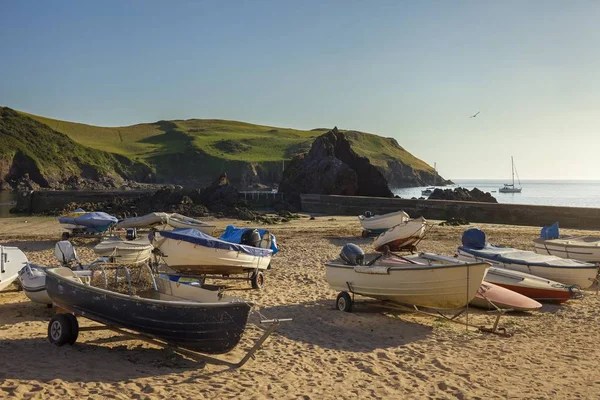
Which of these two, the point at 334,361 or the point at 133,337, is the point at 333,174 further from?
the point at 133,337

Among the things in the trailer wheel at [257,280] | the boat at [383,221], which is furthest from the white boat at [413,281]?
the boat at [383,221]

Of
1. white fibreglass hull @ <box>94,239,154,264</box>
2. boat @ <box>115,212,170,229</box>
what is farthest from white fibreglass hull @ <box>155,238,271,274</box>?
boat @ <box>115,212,170,229</box>

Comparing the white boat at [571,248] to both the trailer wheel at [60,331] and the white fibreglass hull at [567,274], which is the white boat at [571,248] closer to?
the white fibreglass hull at [567,274]

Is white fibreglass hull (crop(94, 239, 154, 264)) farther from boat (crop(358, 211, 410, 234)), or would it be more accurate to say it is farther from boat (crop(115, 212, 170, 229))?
boat (crop(358, 211, 410, 234))

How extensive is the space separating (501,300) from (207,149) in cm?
14763

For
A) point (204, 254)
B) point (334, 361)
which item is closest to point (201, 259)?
point (204, 254)

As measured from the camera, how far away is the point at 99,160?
123 m

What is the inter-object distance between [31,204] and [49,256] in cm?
3622

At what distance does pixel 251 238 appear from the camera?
1574cm

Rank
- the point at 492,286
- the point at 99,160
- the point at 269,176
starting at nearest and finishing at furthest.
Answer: the point at 492,286
the point at 99,160
the point at 269,176

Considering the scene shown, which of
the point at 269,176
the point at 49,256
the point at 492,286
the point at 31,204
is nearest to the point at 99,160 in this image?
the point at 269,176

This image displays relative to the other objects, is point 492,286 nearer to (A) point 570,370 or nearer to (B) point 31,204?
(A) point 570,370

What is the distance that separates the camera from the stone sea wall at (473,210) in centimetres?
3378

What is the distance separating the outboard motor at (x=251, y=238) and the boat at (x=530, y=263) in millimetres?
5598
